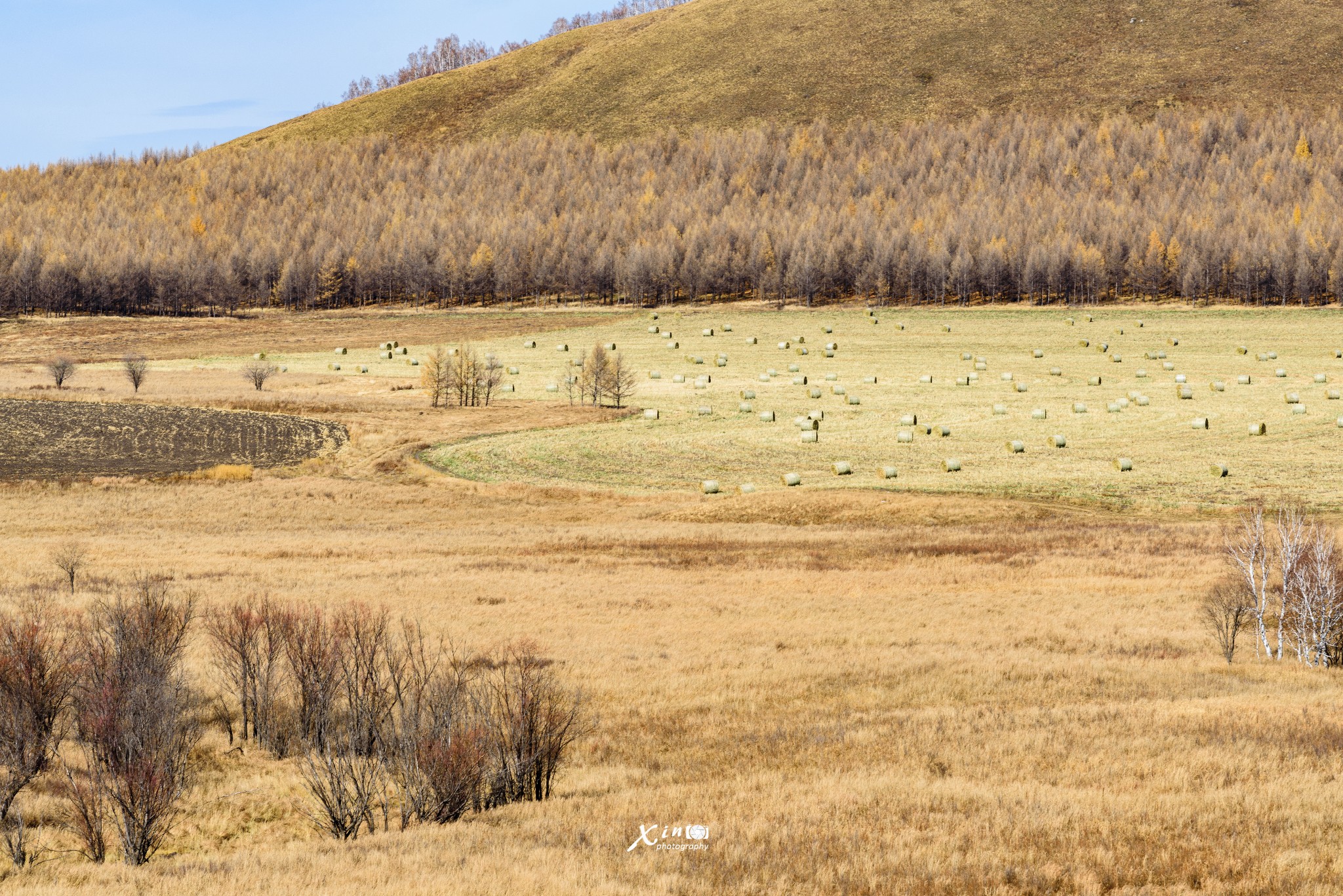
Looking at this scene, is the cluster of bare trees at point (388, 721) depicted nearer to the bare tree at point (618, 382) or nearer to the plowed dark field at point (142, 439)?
the plowed dark field at point (142, 439)

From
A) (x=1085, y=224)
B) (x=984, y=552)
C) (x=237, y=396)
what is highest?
(x=1085, y=224)

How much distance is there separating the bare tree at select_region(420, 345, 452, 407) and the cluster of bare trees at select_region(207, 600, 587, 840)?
191ft

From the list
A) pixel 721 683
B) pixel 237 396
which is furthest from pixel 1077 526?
pixel 237 396

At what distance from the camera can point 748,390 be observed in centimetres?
8131

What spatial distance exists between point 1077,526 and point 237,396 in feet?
212

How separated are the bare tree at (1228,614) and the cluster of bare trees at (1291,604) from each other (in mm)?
24

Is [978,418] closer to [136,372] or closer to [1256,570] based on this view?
[1256,570]

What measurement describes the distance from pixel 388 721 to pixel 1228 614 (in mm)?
19637

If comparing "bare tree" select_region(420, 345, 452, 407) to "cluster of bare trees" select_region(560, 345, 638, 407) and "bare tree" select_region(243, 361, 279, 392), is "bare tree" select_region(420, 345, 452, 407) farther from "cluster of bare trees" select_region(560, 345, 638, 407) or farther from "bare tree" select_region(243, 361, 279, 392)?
"bare tree" select_region(243, 361, 279, 392)

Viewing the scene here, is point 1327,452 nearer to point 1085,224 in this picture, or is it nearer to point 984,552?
point 984,552

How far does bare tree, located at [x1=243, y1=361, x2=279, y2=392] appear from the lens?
90562 mm

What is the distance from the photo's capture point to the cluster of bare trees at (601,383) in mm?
79250

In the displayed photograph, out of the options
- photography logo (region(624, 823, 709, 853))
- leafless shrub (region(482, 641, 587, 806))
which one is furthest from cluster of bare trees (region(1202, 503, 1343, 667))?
photography logo (region(624, 823, 709, 853))

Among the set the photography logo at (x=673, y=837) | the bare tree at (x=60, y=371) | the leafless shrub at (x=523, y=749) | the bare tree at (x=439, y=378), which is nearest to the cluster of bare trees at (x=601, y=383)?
the bare tree at (x=439, y=378)
